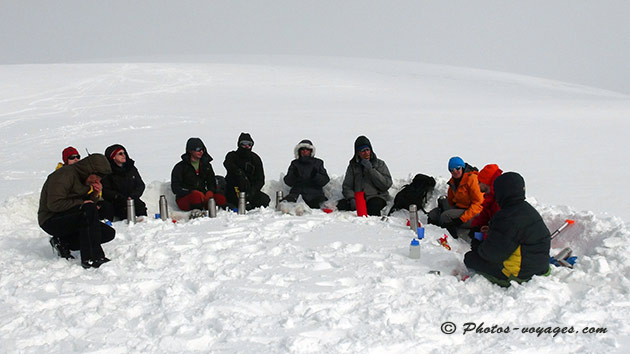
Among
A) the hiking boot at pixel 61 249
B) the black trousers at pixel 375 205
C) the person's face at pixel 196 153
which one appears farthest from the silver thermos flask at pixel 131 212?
the black trousers at pixel 375 205

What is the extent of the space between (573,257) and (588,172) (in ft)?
16.9

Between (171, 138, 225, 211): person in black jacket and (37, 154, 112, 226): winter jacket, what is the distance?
2.33m

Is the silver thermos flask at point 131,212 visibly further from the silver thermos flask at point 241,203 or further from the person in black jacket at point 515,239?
the person in black jacket at point 515,239

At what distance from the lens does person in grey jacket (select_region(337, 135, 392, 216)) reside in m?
7.60

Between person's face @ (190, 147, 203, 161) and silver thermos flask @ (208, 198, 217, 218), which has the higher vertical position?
person's face @ (190, 147, 203, 161)

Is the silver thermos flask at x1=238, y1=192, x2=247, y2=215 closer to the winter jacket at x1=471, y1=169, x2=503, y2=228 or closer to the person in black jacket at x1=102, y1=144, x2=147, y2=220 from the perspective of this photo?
the person in black jacket at x1=102, y1=144, x2=147, y2=220

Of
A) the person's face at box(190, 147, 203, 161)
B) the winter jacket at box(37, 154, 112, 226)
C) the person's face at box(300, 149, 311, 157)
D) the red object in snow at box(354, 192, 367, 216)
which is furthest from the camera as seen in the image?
the person's face at box(300, 149, 311, 157)

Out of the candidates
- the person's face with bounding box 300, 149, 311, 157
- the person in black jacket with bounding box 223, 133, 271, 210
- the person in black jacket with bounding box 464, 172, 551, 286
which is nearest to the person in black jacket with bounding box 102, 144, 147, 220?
the person in black jacket with bounding box 223, 133, 271, 210

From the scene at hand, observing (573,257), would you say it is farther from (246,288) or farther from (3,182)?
(3,182)

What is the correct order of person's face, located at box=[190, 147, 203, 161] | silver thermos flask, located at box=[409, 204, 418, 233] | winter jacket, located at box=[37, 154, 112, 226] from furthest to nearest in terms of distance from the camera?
person's face, located at box=[190, 147, 203, 161] < silver thermos flask, located at box=[409, 204, 418, 233] < winter jacket, located at box=[37, 154, 112, 226]

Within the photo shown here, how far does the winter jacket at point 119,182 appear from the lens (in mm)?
7316

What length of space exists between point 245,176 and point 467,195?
325cm

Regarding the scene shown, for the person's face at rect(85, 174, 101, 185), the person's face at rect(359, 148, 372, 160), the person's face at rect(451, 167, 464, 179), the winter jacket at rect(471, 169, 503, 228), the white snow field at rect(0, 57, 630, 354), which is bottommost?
the white snow field at rect(0, 57, 630, 354)

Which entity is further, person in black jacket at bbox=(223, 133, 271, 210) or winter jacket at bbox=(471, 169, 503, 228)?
A: person in black jacket at bbox=(223, 133, 271, 210)
